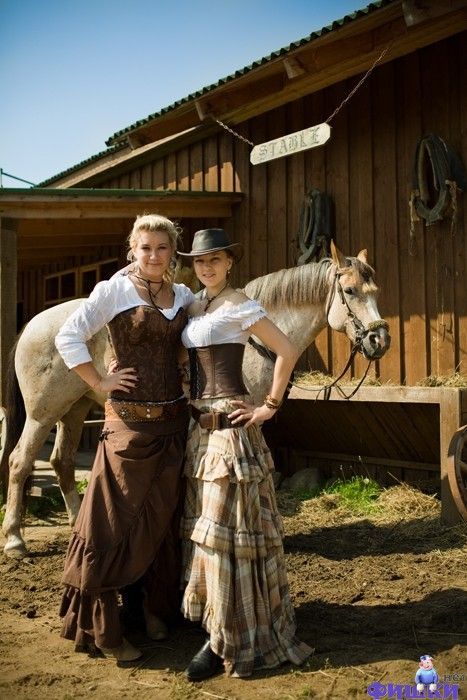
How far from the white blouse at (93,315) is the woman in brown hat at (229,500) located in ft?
1.00

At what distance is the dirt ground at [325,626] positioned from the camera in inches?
109

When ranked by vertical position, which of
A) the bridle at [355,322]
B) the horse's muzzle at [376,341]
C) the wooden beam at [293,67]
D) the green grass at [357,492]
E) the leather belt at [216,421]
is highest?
the wooden beam at [293,67]

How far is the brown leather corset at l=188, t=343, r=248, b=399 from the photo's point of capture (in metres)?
3.02

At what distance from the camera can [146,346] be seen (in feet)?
10.3

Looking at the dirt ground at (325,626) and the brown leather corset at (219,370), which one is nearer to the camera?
the dirt ground at (325,626)

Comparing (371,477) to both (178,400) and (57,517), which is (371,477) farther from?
(178,400)

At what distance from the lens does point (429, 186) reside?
19.3ft

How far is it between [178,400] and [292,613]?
1119 millimetres

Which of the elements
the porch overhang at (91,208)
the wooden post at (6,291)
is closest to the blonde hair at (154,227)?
the wooden post at (6,291)

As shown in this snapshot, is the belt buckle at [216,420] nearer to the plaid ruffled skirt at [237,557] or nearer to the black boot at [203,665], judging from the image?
the plaid ruffled skirt at [237,557]

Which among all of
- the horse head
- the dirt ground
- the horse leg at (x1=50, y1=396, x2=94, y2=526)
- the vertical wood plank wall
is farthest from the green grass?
the horse leg at (x1=50, y1=396, x2=94, y2=526)

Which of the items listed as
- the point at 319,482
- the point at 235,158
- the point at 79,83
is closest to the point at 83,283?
the point at 235,158

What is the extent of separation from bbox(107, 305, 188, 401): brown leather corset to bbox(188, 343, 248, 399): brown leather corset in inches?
6.4

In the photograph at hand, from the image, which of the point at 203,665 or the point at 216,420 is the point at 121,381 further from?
the point at 203,665
